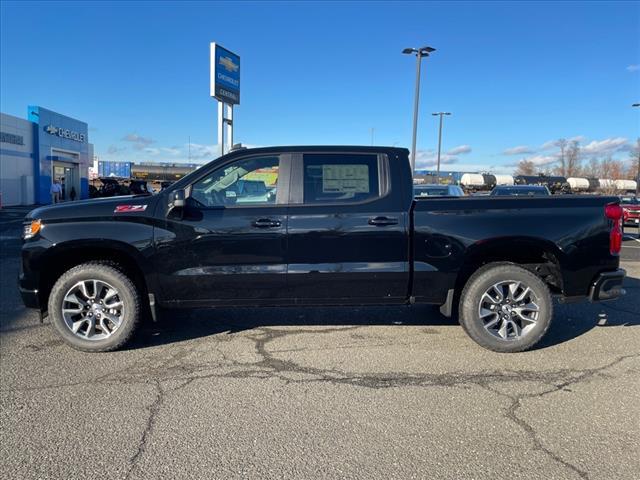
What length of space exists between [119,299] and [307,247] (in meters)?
1.87

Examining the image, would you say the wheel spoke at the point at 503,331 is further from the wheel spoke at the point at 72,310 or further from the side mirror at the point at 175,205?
the wheel spoke at the point at 72,310

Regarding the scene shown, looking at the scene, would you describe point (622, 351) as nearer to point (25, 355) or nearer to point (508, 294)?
point (508, 294)

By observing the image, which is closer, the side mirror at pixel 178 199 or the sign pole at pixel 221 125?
the side mirror at pixel 178 199

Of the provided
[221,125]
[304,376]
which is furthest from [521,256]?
[221,125]

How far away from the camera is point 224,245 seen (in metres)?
4.52

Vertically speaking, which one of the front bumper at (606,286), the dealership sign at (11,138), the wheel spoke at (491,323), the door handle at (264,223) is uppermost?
the dealership sign at (11,138)

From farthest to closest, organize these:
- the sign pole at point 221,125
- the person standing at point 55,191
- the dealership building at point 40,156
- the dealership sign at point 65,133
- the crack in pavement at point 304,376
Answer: the dealership sign at point 65,133, the person standing at point 55,191, the dealership building at point 40,156, the sign pole at point 221,125, the crack in pavement at point 304,376

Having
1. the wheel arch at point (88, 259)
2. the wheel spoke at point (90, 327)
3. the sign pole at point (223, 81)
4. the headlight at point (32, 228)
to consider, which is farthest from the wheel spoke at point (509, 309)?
the sign pole at point (223, 81)

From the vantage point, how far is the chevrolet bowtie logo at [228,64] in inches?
774

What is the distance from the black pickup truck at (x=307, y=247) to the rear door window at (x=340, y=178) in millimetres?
11

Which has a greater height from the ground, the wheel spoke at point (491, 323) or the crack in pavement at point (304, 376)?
the wheel spoke at point (491, 323)

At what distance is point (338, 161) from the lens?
476 cm

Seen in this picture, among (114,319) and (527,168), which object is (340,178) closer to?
(114,319)

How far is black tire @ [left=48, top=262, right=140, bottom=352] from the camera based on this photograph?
4.53m
